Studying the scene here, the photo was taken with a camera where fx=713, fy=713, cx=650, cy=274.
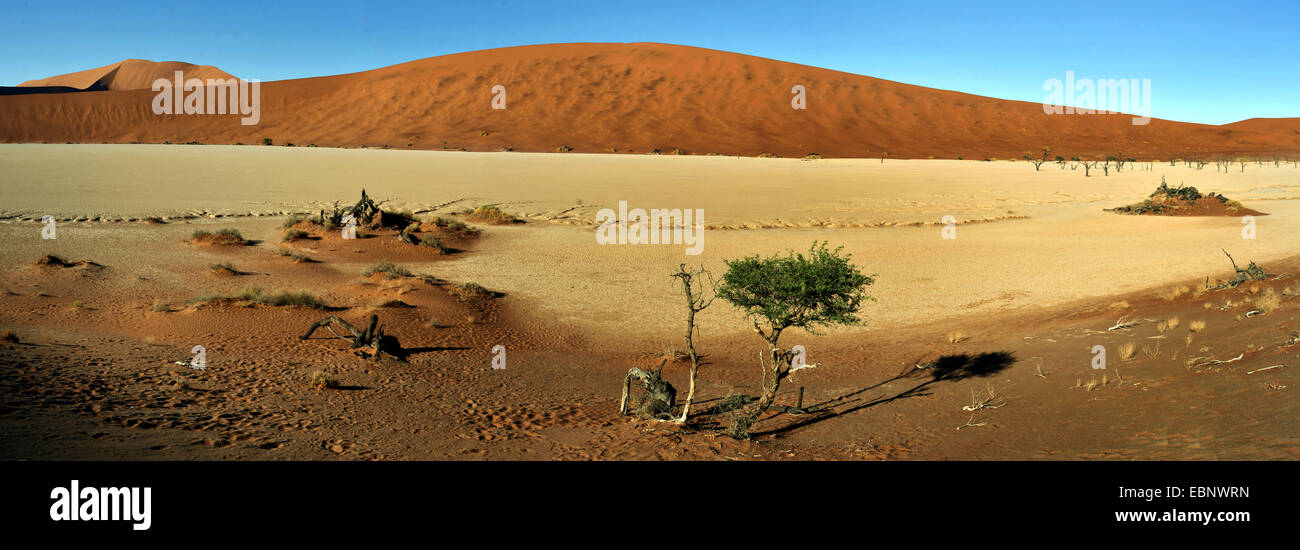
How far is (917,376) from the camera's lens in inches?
553

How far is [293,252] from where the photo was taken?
79.9ft

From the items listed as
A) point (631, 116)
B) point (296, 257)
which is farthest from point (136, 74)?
point (296, 257)

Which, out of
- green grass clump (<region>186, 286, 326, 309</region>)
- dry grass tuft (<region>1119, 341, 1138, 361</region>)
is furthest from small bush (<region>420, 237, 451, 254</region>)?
dry grass tuft (<region>1119, 341, 1138, 361</region>)

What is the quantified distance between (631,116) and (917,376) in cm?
8175

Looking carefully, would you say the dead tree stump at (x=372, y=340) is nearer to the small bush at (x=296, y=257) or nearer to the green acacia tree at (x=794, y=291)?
the green acacia tree at (x=794, y=291)

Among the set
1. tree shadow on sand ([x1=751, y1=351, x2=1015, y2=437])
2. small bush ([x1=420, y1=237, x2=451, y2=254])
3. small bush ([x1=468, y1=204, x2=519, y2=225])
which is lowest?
tree shadow on sand ([x1=751, y1=351, x2=1015, y2=437])

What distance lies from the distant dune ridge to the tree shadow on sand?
65439 mm

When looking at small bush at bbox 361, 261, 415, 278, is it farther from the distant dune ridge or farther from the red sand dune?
the red sand dune

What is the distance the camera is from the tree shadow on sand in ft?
37.8

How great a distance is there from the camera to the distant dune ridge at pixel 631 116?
85.6 meters

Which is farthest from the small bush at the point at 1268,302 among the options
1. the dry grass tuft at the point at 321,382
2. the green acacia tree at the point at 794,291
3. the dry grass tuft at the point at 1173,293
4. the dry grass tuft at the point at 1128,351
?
the dry grass tuft at the point at 321,382

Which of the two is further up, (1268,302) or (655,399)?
(1268,302)

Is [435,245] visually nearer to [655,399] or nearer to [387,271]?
[387,271]

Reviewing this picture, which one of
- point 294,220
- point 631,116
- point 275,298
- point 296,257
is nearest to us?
point 275,298
